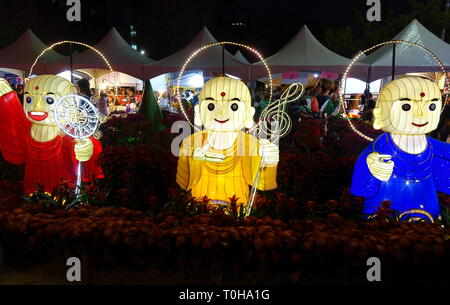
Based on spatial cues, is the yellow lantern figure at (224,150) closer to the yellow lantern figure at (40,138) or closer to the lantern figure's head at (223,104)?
the lantern figure's head at (223,104)

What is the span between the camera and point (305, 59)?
1323 cm

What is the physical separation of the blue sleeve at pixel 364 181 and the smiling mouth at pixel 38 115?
3.51 meters

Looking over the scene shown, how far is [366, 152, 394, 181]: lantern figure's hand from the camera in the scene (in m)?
3.84

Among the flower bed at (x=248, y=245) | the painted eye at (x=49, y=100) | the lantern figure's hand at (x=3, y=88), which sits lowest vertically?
the flower bed at (x=248, y=245)

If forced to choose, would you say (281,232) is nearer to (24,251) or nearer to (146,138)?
(24,251)

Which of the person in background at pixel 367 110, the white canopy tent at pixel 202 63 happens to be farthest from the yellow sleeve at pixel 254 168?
the white canopy tent at pixel 202 63

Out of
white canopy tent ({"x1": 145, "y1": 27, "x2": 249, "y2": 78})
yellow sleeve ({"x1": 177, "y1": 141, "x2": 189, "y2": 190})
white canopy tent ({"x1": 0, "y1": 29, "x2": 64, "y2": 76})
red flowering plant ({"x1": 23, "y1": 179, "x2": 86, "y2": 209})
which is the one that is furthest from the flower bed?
white canopy tent ({"x1": 0, "y1": 29, "x2": 64, "y2": 76})

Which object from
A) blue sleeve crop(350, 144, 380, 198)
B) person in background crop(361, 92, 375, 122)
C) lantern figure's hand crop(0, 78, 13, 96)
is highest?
person in background crop(361, 92, 375, 122)

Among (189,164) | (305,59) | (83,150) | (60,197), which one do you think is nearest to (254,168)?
(189,164)

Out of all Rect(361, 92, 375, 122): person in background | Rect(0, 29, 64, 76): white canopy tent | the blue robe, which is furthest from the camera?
Rect(0, 29, 64, 76): white canopy tent

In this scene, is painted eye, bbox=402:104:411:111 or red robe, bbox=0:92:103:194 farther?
red robe, bbox=0:92:103:194

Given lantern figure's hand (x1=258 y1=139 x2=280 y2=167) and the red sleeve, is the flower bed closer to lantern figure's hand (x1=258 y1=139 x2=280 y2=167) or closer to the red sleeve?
lantern figure's hand (x1=258 y1=139 x2=280 y2=167)

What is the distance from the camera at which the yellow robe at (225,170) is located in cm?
429
